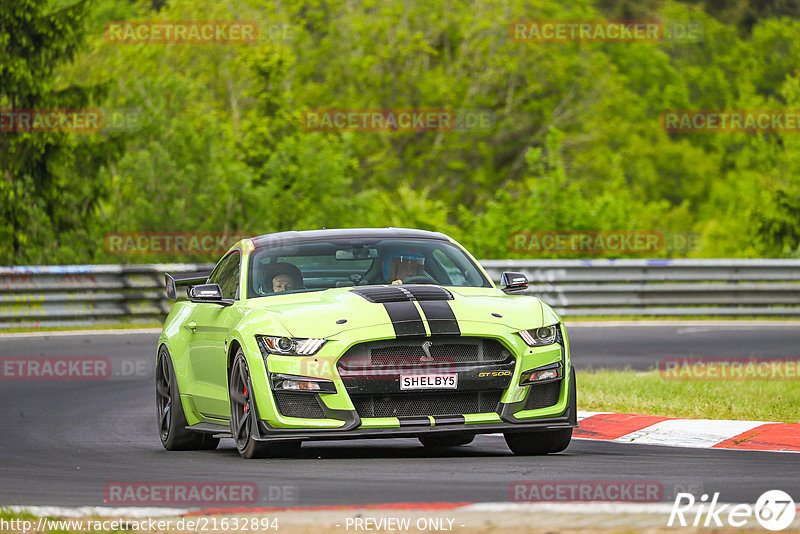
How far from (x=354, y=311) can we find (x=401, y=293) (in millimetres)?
436

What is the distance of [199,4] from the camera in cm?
5566

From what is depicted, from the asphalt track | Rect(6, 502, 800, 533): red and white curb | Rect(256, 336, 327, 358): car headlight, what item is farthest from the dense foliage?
Rect(6, 502, 800, 533): red and white curb

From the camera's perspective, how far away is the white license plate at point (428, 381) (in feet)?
28.3

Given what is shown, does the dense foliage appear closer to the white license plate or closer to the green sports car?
the green sports car

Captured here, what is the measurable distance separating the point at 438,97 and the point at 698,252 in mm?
11604

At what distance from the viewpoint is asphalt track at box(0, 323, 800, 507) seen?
7188mm

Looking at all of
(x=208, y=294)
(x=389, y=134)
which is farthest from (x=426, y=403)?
(x=389, y=134)

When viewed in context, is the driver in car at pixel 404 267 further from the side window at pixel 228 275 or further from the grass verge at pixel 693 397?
the grass verge at pixel 693 397

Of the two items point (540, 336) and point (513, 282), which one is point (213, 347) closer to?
point (513, 282)

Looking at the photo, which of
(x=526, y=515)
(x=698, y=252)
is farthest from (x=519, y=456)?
(x=698, y=252)

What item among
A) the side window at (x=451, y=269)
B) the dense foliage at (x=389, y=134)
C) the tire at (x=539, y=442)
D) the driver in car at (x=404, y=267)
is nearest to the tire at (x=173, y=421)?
the driver in car at (x=404, y=267)

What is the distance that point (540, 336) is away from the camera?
29.5ft

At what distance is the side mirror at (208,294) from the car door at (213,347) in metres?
0.08

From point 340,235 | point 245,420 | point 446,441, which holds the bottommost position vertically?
point 446,441
